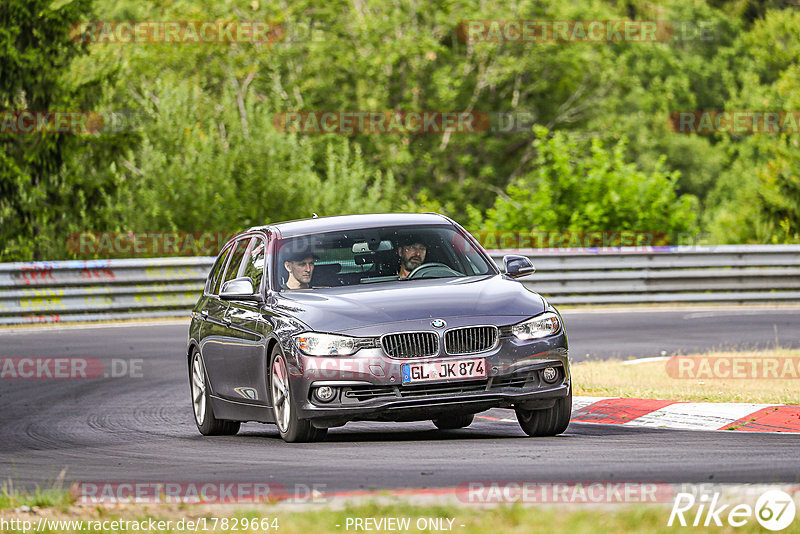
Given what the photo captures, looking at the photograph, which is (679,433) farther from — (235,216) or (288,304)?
(235,216)

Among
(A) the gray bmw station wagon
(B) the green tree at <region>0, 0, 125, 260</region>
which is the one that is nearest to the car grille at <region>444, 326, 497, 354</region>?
(A) the gray bmw station wagon

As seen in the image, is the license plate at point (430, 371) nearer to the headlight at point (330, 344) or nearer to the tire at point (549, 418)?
the headlight at point (330, 344)

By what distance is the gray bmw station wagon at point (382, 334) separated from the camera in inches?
348

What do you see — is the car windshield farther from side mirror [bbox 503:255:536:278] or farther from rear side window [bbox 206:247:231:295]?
rear side window [bbox 206:247:231:295]

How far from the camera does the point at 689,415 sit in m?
10.2

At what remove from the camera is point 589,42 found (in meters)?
51.9

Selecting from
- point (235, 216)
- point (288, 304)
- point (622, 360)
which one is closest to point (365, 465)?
point (288, 304)

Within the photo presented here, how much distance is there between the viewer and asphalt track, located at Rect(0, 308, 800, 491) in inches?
281

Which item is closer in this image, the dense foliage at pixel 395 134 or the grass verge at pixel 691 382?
the grass verge at pixel 691 382

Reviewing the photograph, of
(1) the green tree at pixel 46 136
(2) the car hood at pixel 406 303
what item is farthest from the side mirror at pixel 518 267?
(1) the green tree at pixel 46 136

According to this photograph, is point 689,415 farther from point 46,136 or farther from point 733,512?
point 46,136

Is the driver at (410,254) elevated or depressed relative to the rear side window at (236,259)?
elevated

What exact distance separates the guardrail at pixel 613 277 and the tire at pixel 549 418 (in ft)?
47.6

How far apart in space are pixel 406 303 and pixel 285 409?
43.1 inches
